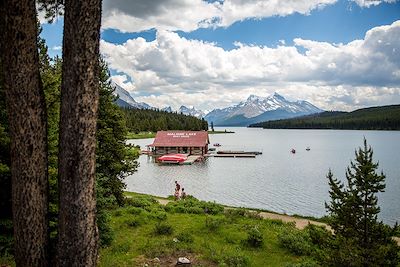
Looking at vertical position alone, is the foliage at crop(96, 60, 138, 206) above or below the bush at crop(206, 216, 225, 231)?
above

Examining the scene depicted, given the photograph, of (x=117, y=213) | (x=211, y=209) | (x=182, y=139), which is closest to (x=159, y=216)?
(x=117, y=213)

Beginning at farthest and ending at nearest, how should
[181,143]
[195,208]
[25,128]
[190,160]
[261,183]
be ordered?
[181,143] → [190,160] → [261,183] → [195,208] → [25,128]

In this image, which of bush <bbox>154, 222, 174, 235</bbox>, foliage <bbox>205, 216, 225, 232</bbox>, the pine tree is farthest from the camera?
foliage <bbox>205, 216, 225, 232</bbox>

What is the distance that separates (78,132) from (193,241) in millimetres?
12499

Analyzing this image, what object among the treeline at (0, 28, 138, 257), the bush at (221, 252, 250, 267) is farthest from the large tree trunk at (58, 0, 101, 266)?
the bush at (221, 252, 250, 267)

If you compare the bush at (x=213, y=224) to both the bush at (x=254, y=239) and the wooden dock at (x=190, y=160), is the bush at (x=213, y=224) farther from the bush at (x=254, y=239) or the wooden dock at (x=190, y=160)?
the wooden dock at (x=190, y=160)

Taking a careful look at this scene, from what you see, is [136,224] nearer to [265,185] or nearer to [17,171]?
[17,171]

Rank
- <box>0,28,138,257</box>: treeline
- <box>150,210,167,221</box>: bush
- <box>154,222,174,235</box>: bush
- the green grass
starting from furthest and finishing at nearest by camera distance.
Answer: <box>150,210,167,221</box>: bush, <box>154,222,174,235</box>: bush, the green grass, <box>0,28,138,257</box>: treeline

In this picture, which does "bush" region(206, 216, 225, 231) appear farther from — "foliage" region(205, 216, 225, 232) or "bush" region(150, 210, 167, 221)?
"bush" region(150, 210, 167, 221)

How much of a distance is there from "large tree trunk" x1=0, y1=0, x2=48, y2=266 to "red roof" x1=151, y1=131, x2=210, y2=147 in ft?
262

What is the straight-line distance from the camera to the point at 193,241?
1617cm

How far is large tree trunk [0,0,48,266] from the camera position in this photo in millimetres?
4895

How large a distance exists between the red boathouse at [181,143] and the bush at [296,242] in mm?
67124

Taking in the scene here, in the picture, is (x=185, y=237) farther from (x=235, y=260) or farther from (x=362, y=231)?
(x=362, y=231)
